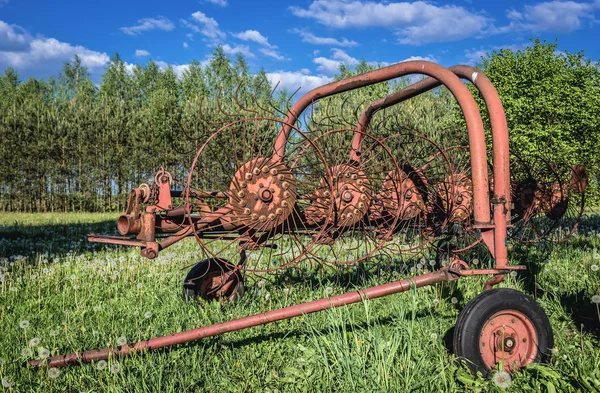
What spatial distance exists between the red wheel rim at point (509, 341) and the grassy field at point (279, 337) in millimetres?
100

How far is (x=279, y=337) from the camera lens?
3.42 meters

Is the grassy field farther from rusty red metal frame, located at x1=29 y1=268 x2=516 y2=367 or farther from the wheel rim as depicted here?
the wheel rim

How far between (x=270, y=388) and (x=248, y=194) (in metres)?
1.25

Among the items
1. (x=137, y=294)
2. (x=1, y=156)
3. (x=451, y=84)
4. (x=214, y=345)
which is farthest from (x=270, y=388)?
(x=1, y=156)

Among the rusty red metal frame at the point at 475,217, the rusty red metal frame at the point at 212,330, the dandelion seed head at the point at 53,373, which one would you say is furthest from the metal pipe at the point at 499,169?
the dandelion seed head at the point at 53,373

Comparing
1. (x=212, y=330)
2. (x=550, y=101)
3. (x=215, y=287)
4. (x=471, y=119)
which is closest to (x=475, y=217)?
(x=471, y=119)

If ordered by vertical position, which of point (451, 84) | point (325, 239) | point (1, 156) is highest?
point (1, 156)

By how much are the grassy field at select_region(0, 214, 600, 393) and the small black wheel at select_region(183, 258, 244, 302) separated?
0.14m

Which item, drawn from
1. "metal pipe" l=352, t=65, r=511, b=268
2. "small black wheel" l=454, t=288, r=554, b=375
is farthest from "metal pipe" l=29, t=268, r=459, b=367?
"metal pipe" l=352, t=65, r=511, b=268

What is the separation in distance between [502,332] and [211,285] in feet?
9.17

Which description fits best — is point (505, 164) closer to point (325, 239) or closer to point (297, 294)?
point (325, 239)

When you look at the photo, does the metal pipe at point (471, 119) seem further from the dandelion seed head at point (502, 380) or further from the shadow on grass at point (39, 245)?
the shadow on grass at point (39, 245)

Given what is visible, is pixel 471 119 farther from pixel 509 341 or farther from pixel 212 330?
pixel 212 330

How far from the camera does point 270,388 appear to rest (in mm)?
2666
